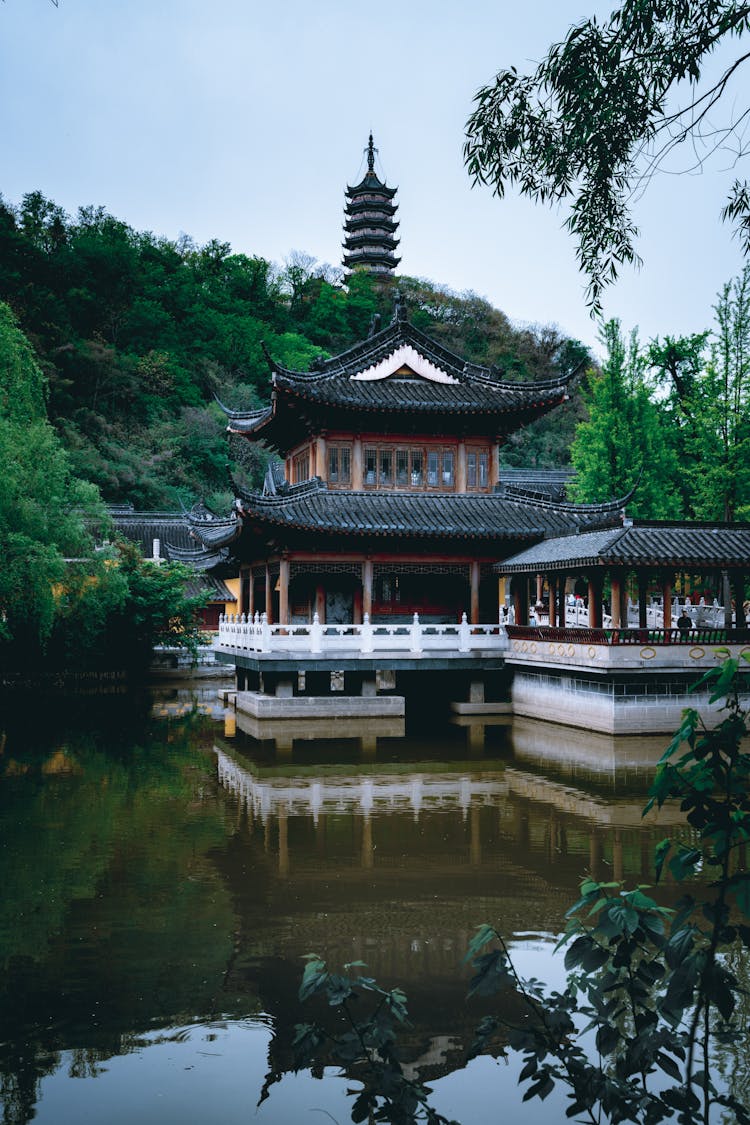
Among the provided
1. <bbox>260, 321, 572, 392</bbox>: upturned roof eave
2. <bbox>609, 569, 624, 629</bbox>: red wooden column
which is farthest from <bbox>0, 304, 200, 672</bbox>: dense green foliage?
<bbox>609, 569, 624, 629</bbox>: red wooden column

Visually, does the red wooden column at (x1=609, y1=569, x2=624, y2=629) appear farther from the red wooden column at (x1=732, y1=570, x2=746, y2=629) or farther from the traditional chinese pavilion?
the traditional chinese pavilion

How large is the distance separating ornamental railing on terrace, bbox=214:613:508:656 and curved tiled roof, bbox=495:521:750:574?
248 cm

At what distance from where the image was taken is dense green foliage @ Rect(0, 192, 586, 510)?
187 ft

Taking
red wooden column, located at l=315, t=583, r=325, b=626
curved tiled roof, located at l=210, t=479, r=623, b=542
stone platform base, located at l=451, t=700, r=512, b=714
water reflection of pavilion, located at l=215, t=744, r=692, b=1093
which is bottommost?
water reflection of pavilion, located at l=215, t=744, r=692, b=1093

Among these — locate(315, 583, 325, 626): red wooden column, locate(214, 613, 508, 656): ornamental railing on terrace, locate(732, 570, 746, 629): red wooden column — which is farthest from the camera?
locate(315, 583, 325, 626): red wooden column

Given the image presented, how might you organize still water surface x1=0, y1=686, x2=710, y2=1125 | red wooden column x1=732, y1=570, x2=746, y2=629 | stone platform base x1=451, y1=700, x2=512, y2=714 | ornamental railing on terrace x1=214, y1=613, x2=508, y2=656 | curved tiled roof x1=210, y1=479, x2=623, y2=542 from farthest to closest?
stone platform base x1=451, y1=700, x2=512, y2=714 < curved tiled roof x1=210, y1=479, x2=623, y2=542 < ornamental railing on terrace x1=214, y1=613, x2=508, y2=656 < red wooden column x1=732, y1=570, x2=746, y2=629 < still water surface x1=0, y1=686, x2=710, y2=1125

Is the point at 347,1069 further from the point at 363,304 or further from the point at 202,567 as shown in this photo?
the point at 363,304

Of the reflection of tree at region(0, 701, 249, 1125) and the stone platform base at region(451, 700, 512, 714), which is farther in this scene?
the stone platform base at region(451, 700, 512, 714)

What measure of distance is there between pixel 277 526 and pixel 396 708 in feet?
16.2

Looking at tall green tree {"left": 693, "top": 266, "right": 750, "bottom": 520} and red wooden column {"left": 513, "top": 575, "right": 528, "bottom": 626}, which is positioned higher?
tall green tree {"left": 693, "top": 266, "right": 750, "bottom": 520}

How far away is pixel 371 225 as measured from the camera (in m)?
80.3

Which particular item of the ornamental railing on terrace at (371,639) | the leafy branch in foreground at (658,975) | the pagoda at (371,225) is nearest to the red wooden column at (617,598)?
the ornamental railing on terrace at (371,639)

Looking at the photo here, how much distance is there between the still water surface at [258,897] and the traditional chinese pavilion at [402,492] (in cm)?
669

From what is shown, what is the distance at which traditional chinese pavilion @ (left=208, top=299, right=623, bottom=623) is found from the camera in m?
23.6
